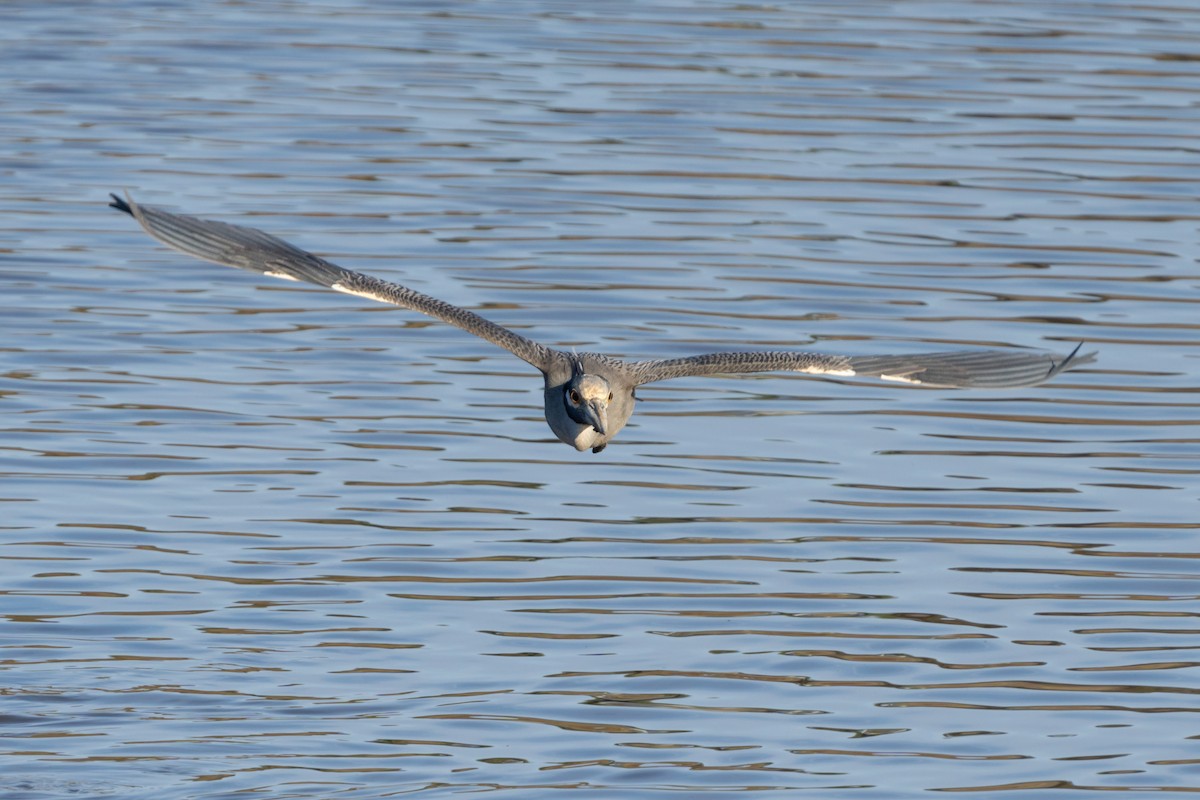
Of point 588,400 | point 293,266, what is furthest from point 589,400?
point 293,266

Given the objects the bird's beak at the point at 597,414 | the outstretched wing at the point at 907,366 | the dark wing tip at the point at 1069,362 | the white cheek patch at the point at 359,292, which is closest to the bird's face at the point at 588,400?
the bird's beak at the point at 597,414

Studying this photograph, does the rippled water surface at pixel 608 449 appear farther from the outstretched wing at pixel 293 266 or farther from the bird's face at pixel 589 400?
the outstretched wing at pixel 293 266

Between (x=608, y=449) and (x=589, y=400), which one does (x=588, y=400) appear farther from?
(x=608, y=449)

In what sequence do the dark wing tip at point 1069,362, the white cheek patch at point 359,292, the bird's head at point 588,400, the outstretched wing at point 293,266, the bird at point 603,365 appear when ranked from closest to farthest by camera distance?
1. the dark wing tip at point 1069,362
2. the bird's head at point 588,400
3. the bird at point 603,365
4. the outstretched wing at point 293,266
5. the white cheek patch at point 359,292

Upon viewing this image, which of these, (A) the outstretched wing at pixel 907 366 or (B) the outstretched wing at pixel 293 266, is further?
(B) the outstretched wing at pixel 293 266

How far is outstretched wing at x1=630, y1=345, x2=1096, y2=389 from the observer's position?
409 inches

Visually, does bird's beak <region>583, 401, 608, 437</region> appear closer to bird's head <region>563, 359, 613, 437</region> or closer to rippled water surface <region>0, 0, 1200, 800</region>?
bird's head <region>563, 359, 613, 437</region>

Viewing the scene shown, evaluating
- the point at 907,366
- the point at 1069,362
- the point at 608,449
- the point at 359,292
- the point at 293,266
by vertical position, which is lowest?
the point at 1069,362

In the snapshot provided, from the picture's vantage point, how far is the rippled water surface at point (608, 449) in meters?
10.1

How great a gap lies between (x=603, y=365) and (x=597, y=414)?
0.44 m

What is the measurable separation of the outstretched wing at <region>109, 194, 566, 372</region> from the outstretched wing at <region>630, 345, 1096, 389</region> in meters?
0.64

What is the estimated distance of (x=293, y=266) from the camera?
11266 millimetres

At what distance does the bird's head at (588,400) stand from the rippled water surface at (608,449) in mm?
1047

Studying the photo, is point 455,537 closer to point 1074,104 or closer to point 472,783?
point 472,783
